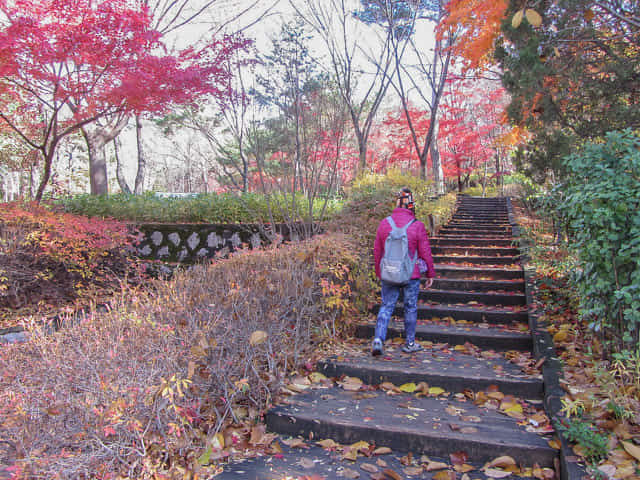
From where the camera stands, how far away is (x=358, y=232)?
6.06 metres

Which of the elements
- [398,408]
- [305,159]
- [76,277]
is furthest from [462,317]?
[76,277]

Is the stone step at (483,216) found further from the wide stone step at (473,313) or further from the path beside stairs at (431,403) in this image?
the wide stone step at (473,313)

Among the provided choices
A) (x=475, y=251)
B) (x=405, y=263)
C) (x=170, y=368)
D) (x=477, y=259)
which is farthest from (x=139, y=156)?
(x=170, y=368)

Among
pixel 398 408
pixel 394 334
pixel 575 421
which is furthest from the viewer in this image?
pixel 394 334

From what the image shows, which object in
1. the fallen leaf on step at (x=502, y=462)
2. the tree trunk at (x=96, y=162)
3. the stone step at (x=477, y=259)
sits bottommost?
the fallen leaf on step at (x=502, y=462)

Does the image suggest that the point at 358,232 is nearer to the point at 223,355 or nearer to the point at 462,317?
the point at 462,317

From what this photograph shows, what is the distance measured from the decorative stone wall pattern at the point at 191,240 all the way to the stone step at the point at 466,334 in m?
4.82

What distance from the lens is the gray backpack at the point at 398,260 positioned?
13.9 feet

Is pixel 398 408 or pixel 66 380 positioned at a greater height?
pixel 66 380

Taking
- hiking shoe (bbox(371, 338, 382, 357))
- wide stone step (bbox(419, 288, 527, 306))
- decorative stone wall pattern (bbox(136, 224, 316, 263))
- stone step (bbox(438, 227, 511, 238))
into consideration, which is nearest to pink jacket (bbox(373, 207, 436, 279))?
hiking shoe (bbox(371, 338, 382, 357))

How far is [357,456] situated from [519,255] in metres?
5.59

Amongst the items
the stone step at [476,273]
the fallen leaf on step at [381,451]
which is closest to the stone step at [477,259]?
the stone step at [476,273]

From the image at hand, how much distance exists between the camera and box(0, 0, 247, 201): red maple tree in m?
6.55

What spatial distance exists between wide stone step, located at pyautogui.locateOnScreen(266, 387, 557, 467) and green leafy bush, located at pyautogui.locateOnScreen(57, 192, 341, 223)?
6.02 metres
